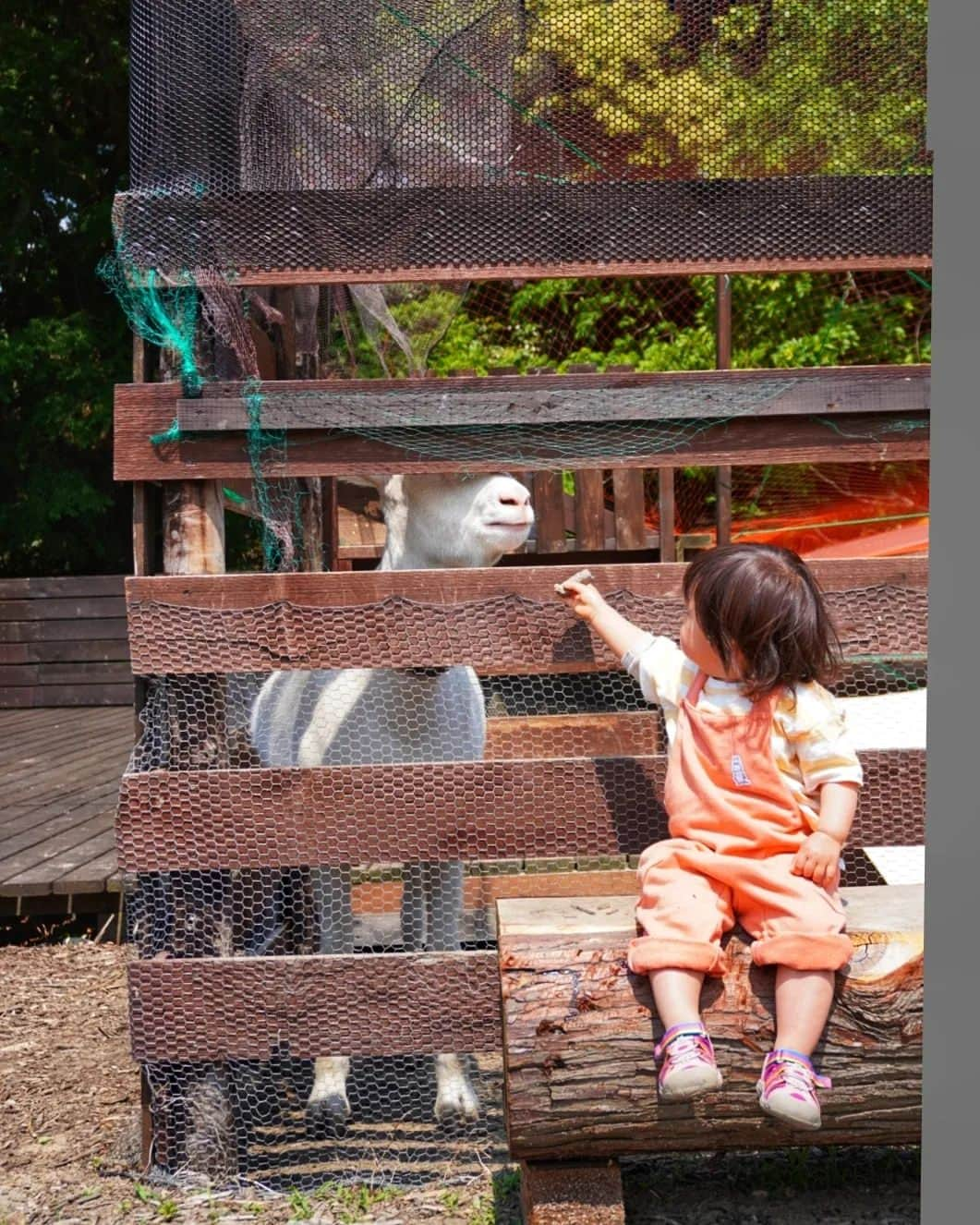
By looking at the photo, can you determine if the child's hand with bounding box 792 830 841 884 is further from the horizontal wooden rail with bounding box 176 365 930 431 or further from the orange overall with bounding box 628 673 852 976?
the horizontal wooden rail with bounding box 176 365 930 431

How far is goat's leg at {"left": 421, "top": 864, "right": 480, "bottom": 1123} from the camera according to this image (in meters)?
3.43

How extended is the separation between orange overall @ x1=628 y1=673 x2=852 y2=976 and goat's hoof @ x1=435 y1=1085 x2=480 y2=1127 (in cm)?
117

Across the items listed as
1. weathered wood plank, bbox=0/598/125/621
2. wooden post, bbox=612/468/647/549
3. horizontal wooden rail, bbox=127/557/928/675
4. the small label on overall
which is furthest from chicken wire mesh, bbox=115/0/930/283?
weathered wood plank, bbox=0/598/125/621

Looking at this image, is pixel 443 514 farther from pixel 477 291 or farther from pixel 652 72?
pixel 477 291

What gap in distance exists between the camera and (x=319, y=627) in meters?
3.08

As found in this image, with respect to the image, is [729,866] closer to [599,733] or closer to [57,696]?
[599,733]

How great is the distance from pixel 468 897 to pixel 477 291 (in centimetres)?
694

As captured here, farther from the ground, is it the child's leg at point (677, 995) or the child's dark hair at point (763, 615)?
the child's dark hair at point (763, 615)

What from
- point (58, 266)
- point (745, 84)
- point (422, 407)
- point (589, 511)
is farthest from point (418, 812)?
point (58, 266)

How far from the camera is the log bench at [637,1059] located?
2.43m

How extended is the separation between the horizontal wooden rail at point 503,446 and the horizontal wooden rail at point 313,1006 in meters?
1.12

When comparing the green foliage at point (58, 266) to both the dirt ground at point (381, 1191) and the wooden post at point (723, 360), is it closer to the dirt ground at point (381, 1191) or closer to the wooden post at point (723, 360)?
the wooden post at point (723, 360)

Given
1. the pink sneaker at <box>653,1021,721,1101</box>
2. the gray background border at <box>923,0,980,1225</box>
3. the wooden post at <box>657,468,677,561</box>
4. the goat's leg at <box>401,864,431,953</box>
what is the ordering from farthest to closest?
the wooden post at <box>657,468,677,561</box> < the goat's leg at <box>401,864,431,953</box> < the pink sneaker at <box>653,1021,721,1101</box> < the gray background border at <box>923,0,980,1225</box>

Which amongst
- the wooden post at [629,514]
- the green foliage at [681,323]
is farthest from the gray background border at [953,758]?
the green foliage at [681,323]
